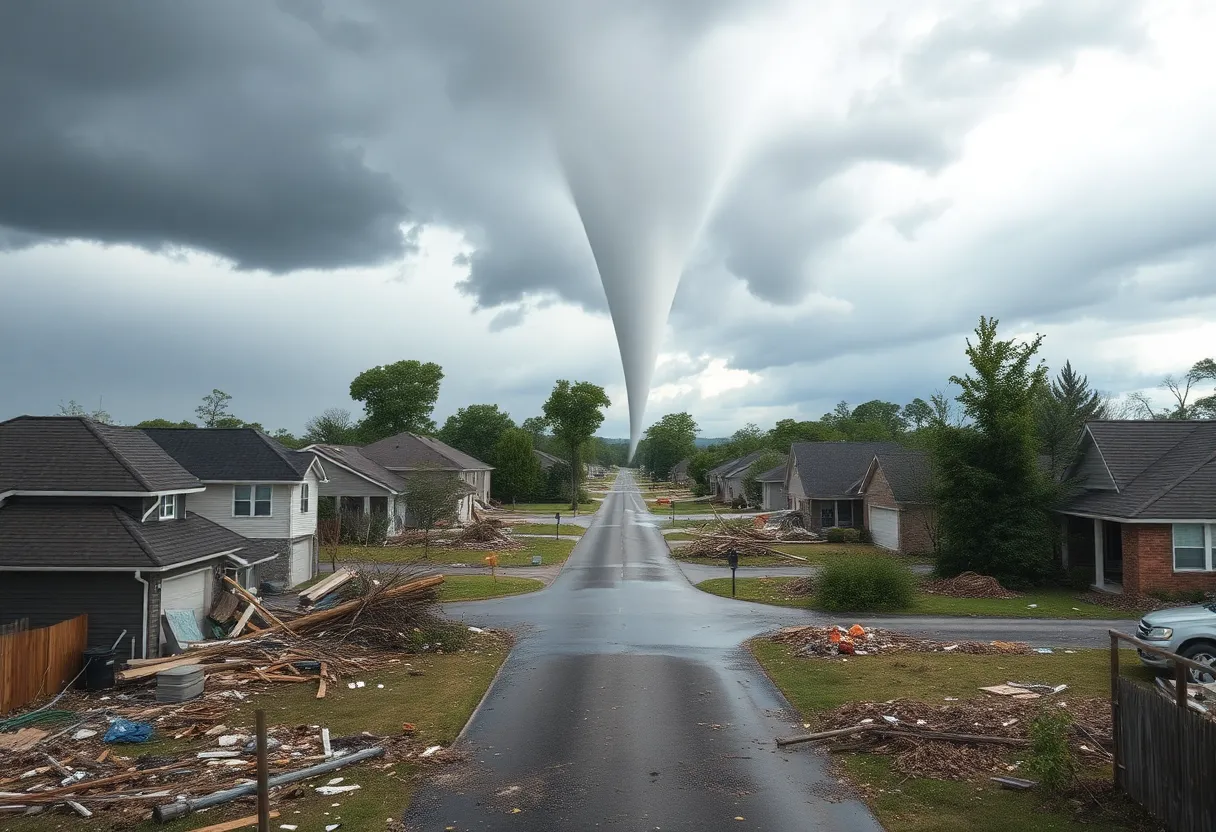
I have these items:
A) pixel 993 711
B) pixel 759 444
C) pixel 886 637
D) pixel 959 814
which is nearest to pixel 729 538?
pixel 886 637

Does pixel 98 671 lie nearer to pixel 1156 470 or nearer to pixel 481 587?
pixel 481 587

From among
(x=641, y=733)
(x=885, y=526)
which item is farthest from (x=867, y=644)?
(x=885, y=526)

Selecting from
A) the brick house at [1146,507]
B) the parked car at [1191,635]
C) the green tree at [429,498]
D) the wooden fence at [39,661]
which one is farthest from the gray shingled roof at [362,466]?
the parked car at [1191,635]

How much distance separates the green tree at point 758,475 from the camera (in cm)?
8038

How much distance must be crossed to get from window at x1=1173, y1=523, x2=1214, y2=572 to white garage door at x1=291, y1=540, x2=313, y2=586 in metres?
33.3

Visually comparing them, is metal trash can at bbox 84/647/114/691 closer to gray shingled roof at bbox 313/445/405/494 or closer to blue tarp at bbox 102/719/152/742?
blue tarp at bbox 102/719/152/742

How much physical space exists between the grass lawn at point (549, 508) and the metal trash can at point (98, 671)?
60949 millimetres

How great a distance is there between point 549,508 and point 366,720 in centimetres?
7652

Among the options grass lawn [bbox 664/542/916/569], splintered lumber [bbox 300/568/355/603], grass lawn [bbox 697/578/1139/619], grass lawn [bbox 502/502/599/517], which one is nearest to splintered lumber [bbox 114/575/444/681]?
splintered lumber [bbox 300/568/355/603]

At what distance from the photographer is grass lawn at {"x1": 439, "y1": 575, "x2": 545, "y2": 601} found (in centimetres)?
3048

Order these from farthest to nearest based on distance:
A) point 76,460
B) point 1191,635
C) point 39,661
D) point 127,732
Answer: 1. point 76,460
2. point 39,661
3. point 1191,635
4. point 127,732

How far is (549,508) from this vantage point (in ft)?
299

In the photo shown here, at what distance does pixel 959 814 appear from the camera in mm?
10312

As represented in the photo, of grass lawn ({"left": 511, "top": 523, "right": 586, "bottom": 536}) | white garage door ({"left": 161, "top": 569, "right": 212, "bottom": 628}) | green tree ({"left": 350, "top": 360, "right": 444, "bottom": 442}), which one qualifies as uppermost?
green tree ({"left": 350, "top": 360, "right": 444, "bottom": 442})
